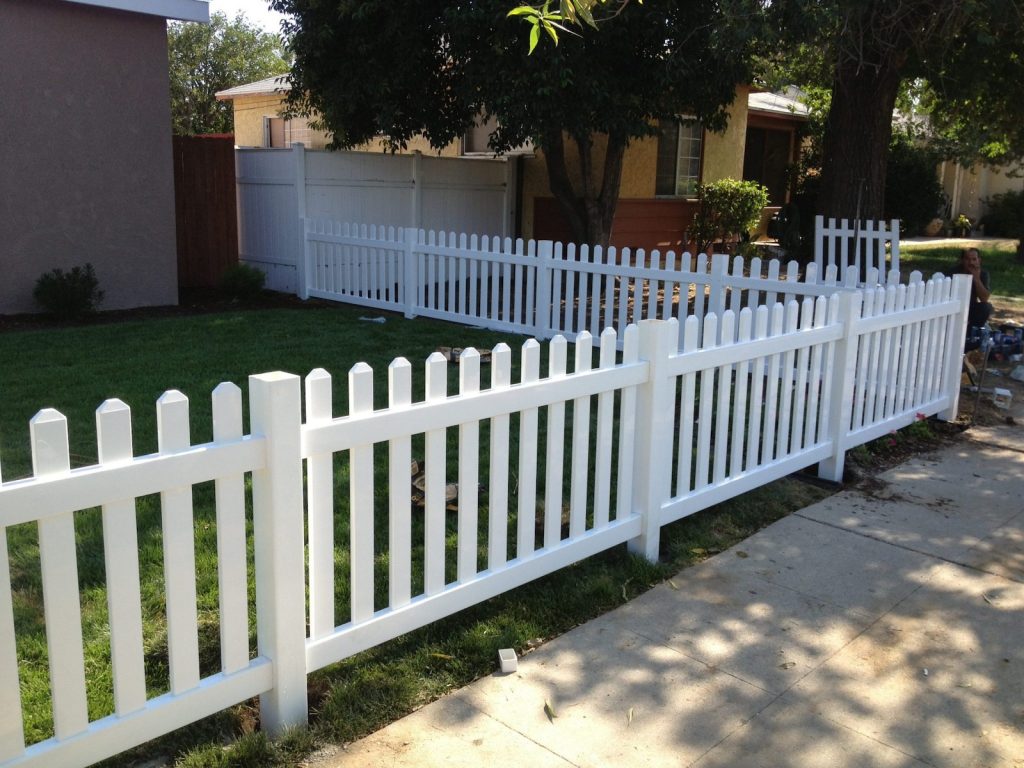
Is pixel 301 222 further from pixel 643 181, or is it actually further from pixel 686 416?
pixel 686 416

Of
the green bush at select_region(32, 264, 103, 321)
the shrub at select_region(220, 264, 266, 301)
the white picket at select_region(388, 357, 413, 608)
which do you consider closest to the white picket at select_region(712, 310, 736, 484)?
the white picket at select_region(388, 357, 413, 608)

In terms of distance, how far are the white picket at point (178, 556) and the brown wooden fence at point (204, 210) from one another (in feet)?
36.2

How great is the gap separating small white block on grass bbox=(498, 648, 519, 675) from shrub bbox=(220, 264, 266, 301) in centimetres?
980

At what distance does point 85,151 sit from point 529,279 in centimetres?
533

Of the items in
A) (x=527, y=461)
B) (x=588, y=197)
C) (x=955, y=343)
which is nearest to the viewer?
(x=527, y=461)

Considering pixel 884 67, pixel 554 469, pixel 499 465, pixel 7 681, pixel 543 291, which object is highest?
pixel 884 67

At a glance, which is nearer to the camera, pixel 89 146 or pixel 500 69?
pixel 89 146

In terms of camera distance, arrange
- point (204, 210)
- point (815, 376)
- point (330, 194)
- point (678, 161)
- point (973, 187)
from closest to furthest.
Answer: point (815, 376), point (330, 194), point (204, 210), point (678, 161), point (973, 187)

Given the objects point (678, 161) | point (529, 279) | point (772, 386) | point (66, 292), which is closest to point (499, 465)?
point (772, 386)

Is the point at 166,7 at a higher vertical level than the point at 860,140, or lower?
higher

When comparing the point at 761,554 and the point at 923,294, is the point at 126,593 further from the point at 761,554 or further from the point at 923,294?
the point at 923,294

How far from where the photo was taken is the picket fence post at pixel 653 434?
14.1 ft

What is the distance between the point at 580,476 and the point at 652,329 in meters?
0.73

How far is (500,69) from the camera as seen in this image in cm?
1149
